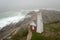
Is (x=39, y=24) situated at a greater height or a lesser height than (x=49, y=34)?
greater

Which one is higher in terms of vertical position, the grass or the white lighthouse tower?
the white lighthouse tower

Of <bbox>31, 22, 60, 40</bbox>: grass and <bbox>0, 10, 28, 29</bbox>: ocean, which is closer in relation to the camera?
<bbox>31, 22, 60, 40</bbox>: grass

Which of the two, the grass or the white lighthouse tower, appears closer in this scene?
the grass

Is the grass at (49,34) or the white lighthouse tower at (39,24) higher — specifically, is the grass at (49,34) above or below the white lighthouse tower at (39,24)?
below

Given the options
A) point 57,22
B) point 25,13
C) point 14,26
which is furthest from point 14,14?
point 57,22

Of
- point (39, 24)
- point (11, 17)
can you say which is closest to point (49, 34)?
point (39, 24)

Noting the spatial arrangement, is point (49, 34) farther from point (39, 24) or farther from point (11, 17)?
point (11, 17)

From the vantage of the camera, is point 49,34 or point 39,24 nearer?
point 49,34

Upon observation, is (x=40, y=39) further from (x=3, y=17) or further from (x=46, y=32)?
(x=3, y=17)

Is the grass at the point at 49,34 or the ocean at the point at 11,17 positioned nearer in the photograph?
the grass at the point at 49,34
